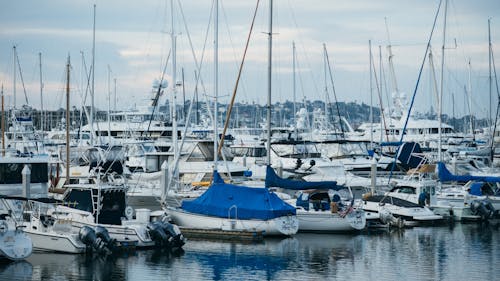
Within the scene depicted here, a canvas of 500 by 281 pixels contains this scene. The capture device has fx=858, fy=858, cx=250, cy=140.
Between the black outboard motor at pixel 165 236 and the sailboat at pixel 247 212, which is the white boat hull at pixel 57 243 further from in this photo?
the sailboat at pixel 247 212

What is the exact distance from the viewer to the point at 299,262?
27125mm

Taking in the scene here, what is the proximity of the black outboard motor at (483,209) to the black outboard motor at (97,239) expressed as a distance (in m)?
18.5

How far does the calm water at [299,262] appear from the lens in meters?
24.6

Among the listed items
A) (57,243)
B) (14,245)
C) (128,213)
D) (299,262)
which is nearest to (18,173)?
(128,213)

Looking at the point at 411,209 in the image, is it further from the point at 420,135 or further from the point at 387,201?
the point at 420,135

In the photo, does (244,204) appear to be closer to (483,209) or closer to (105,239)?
(105,239)

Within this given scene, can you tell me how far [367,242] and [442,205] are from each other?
868 cm

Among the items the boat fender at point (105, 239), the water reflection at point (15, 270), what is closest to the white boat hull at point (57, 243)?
the boat fender at point (105, 239)

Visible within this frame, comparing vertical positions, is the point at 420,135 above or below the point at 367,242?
above

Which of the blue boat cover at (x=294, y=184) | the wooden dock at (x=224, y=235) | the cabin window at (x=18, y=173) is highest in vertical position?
Answer: the cabin window at (x=18, y=173)

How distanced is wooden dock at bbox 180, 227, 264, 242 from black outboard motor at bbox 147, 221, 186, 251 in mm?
2619

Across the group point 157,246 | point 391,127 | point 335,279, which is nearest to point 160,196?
point 157,246

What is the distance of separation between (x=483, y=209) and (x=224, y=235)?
534 inches

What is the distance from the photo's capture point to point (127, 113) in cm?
7006
